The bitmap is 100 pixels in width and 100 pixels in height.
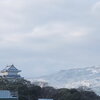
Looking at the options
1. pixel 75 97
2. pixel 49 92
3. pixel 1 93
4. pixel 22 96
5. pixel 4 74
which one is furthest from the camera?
pixel 4 74

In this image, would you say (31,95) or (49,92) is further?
(49,92)

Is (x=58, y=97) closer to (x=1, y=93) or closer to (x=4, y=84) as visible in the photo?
(x=4, y=84)

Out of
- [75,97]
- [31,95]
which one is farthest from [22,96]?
[75,97]

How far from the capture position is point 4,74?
164 m

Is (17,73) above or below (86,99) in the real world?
above

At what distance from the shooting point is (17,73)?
547ft

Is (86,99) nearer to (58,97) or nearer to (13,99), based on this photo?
(58,97)

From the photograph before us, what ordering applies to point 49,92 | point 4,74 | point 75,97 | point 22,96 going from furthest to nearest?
point 4,74, point 49,92, point 75,97, point 22,96

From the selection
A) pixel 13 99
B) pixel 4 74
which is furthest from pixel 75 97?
pixel 4 74

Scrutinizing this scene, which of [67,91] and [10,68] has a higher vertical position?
[10,68]

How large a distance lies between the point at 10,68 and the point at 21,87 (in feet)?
196

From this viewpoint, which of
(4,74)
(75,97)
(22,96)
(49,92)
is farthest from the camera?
(4,74)

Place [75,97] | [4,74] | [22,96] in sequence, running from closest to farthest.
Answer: [22,96] < [75,97] < [4,74]

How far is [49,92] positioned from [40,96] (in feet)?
26.6
